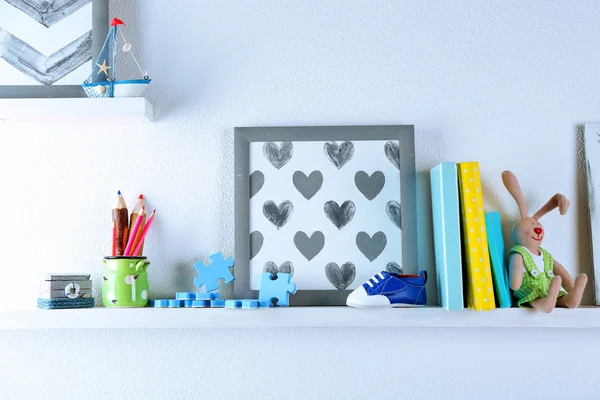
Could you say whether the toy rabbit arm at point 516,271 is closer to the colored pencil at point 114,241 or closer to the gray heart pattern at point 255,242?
the gray heart pattern at point 255,242

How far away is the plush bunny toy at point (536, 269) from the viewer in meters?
1.07

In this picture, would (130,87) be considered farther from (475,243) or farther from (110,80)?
(475,243)

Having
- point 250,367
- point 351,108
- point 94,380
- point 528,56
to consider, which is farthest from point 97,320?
point 528,56

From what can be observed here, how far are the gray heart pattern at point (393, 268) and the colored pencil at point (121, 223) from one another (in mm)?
437

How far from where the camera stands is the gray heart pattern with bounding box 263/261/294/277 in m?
1.16

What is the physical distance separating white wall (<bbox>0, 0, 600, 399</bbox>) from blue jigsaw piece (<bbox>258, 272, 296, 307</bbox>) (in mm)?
98

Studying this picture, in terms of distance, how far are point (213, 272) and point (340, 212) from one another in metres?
0.24

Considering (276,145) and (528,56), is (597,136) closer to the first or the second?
(528,56)

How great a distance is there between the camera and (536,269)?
43.3 inches

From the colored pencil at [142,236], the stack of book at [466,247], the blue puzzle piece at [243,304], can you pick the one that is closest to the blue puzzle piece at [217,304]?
the blue puzzle piece at [243,304]

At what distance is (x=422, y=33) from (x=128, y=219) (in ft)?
1.98

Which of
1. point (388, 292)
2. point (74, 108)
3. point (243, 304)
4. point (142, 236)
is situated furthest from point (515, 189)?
point (74, 108)

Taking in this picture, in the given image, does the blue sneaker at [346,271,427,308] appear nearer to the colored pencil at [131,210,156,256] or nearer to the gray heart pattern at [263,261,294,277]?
the gray heart pattern at [263,261,294,277]

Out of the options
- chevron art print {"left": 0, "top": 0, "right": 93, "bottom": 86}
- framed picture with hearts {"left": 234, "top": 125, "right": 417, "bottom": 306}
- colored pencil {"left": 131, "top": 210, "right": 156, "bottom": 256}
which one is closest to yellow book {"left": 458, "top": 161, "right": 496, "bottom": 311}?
framed picture with hearts {"left": 234, "top": 125, "right": 417, "bottom": 306}
